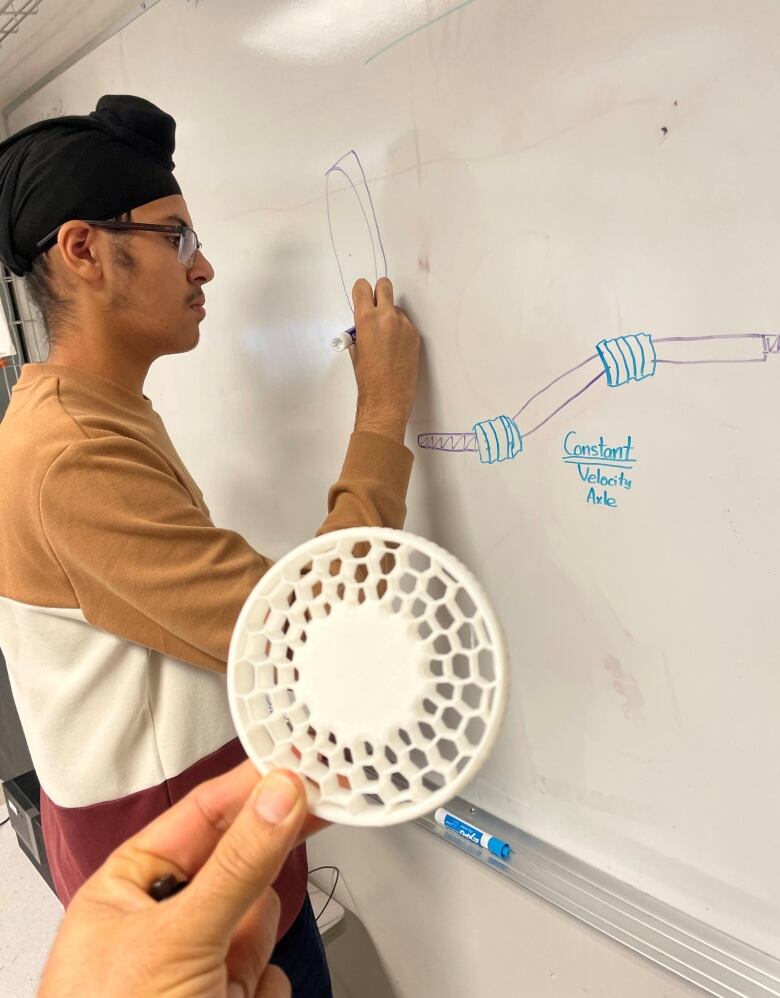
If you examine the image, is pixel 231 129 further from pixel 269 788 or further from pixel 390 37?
pixel 269 788

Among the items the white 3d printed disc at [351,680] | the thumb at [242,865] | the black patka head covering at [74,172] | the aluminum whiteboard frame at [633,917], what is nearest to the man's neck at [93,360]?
the black patka head covering at [74,172]

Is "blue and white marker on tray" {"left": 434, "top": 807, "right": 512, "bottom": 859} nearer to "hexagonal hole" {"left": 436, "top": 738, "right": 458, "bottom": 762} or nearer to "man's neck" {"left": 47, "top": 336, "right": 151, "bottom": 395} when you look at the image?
"hexagonal hole" {"left": 436, "top": 738, "right": 458, "bottom": 762}

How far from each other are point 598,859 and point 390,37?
0.89 metres

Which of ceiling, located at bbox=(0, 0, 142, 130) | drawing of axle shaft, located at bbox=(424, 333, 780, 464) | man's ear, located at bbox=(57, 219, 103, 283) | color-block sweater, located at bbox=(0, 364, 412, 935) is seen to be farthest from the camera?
ceiling, located at bbox=(0, 0, 142, 130)

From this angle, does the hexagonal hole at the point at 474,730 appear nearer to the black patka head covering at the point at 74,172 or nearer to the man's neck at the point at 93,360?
the man's neck at the point at 93,360

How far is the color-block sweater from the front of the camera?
65 centimetres

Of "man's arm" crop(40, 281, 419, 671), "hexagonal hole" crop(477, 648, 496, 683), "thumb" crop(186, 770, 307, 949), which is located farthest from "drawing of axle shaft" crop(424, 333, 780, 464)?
"thumb" crop(186, 770, 307, 949)

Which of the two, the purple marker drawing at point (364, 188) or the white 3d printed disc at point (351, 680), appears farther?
the purple marker drawing at point (364, 188)

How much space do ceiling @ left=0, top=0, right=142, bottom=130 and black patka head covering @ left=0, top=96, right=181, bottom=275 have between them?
401 millimetres

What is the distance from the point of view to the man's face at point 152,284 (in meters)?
0.79

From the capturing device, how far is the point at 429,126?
2.33 ft

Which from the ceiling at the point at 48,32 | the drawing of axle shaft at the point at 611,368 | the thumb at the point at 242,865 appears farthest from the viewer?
the ceiling at the point at 48,32

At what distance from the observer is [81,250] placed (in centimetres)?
78

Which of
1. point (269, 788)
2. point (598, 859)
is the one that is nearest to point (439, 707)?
point (269, 788)
